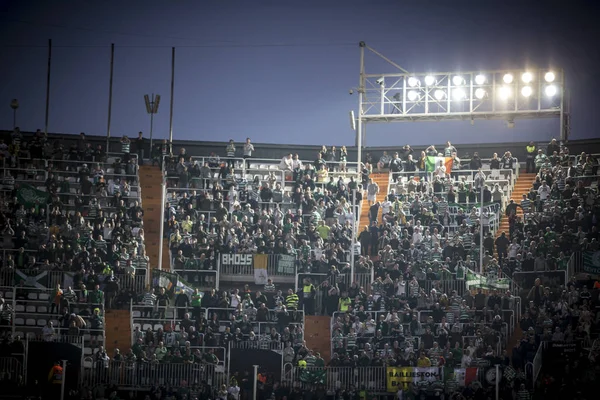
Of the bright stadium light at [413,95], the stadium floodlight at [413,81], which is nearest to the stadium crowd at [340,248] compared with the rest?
the bright stadium light at [413,95]

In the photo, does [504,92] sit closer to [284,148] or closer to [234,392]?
[284,148]

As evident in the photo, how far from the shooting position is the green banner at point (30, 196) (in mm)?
44781

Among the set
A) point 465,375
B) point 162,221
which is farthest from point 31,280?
point 465,375

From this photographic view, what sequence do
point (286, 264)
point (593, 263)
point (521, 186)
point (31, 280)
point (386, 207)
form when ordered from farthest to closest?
point (521, 186)
point (386, 207)
point (286, 264)
point (31, 280)
point (593, 263)

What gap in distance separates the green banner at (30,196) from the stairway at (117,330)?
592 centimetres

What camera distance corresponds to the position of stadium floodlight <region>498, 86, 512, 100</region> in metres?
50.8

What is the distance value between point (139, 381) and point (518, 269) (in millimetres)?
13466

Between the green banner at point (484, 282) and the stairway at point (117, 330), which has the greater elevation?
the green banner at point (484, 282)

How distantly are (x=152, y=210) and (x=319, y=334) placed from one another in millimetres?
9857

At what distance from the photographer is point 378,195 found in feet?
164

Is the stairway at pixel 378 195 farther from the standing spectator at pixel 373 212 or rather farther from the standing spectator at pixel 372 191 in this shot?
the standing spectator at pixel 372 191

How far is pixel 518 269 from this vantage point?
41625mm

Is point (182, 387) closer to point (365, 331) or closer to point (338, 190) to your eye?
point (365, 331)

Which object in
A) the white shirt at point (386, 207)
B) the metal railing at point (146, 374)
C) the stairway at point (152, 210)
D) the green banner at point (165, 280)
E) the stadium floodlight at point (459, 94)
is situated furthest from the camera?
the stadium floodlight at point (459, 94)
